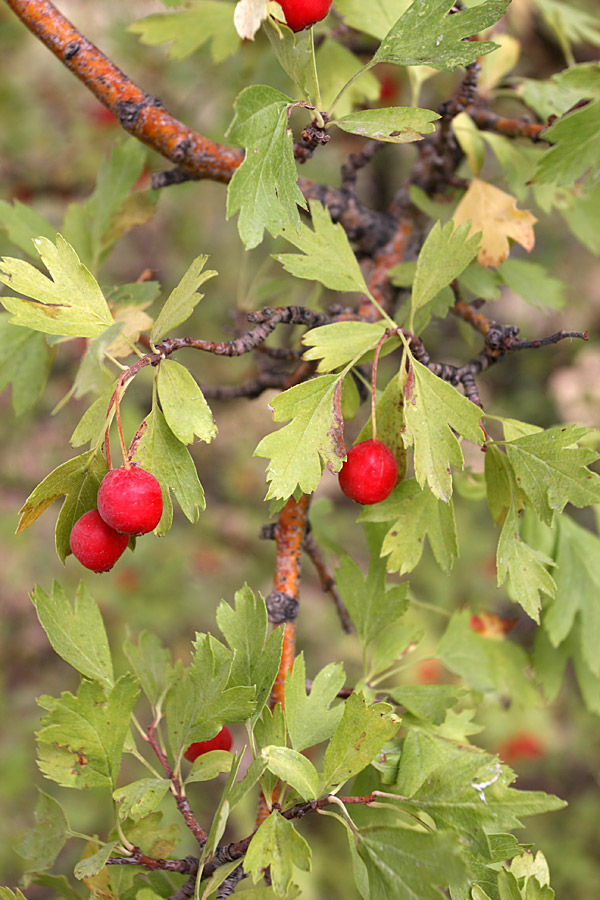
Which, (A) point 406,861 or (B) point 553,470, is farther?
(B) point 553,470

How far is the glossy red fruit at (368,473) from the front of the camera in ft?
2.46

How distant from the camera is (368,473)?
0.75m

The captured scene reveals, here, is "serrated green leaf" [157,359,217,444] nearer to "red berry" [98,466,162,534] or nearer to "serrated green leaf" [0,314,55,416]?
"red berry" [98,466,162,534]

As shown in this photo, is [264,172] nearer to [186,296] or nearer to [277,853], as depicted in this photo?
[186,296]

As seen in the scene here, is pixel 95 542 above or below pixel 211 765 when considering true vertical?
above

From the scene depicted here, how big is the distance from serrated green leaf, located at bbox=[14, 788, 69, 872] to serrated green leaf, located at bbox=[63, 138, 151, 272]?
70 centimetres

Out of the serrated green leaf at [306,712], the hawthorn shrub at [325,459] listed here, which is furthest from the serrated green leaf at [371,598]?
the serrated green leaf at [306,712]

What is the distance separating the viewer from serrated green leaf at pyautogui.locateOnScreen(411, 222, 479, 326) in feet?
2.53

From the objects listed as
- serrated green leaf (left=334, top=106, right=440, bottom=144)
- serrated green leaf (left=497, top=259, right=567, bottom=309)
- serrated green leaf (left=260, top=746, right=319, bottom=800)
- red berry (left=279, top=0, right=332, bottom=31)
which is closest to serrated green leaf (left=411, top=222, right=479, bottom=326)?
serrated green leaf (left=334, top=106, right=440, bottom=144)

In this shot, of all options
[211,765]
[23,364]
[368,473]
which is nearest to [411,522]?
[368,473]

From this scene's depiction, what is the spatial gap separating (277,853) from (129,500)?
317mm

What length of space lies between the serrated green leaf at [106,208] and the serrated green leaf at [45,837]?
2.30ft

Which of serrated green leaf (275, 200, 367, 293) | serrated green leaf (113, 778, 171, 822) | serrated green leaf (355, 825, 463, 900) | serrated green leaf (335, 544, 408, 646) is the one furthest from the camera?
serrated green leaf (335, 544, 408, 646)

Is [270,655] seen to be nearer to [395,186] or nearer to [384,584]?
[384,584]
